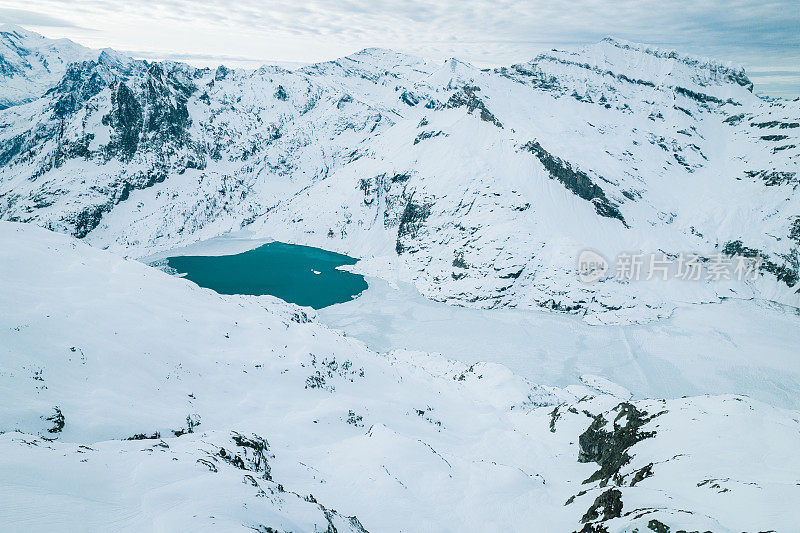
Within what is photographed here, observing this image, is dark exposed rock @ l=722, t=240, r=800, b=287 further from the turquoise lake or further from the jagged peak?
the jagged peak

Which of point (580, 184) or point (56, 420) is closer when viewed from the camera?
point (56, 420)

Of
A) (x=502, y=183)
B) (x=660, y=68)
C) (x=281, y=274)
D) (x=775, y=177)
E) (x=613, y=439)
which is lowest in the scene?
(x=281, y=274)

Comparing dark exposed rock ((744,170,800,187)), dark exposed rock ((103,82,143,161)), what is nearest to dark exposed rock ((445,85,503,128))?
dark exposed rock ((744,170,800,187))

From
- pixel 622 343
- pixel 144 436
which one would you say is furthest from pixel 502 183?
pixel 144 436

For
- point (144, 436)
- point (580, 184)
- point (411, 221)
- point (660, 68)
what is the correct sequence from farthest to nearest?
point (660, 68)
point (411, 221)
point (580, 184)
point (144, 436)

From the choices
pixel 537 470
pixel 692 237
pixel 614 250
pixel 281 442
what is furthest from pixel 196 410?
pixel 692 237

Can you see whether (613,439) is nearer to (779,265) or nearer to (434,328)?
(434,328)
